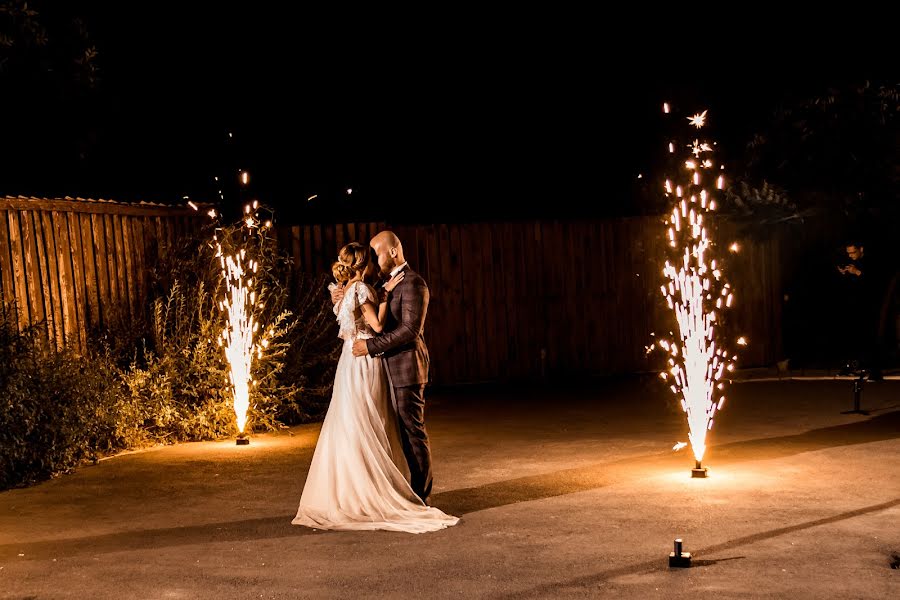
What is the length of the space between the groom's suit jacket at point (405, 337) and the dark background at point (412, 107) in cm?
1397

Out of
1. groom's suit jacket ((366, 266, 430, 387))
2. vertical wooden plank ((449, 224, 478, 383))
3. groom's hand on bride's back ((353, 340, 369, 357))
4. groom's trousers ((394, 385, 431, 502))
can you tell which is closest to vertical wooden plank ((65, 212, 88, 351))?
groom's hand on bride's back ((353, 340, 369, 357))

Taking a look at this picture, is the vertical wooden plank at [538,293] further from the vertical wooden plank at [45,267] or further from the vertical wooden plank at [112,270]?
the vertical wooden plank at [45,267]

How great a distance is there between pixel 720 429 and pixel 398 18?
50.8ft

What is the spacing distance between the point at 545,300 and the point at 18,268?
7875 millimetres

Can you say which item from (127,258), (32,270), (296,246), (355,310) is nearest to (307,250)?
(296,246)

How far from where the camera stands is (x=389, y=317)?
27.8ft

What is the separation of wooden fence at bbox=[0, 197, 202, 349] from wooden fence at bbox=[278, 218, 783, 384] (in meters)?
3.84

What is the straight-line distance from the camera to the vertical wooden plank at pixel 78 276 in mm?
12312

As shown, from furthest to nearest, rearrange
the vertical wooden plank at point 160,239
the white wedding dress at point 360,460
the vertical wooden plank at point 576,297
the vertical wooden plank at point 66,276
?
the vertical wooden plank at point 576,297 → the vertical wooden plank at point 160,239 → the vertical wooden plank at point 66,276 → the white wedding dress at point 360,460

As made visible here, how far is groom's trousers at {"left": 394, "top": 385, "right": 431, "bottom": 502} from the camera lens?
8.31 metres

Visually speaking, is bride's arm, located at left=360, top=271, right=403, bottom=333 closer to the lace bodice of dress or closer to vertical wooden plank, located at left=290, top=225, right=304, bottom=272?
the lace bodice of dress

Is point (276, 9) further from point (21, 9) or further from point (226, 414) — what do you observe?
point (226, 414)

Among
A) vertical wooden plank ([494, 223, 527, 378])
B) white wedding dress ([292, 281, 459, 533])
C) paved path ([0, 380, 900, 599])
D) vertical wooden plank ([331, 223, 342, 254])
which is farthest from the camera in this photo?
vertical wooden plank ([494, 223, 527, 378])

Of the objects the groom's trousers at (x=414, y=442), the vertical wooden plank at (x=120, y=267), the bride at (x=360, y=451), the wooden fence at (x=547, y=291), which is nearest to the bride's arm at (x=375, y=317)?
the bride at (x=360, y=451)
